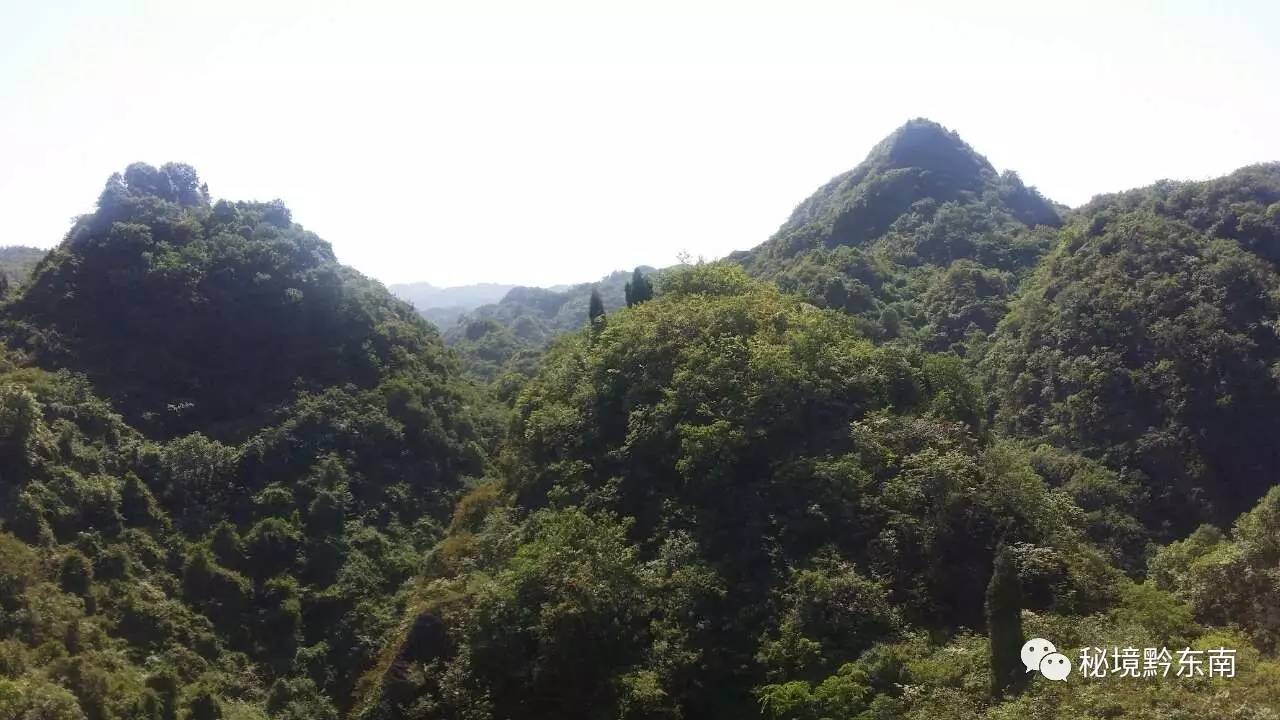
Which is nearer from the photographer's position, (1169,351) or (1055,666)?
(1055,666)

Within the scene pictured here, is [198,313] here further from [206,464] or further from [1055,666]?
[1055,666]

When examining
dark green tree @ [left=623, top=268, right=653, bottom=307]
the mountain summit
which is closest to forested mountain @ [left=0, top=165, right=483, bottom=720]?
the mountain summit

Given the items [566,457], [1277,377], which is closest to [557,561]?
[566,457]

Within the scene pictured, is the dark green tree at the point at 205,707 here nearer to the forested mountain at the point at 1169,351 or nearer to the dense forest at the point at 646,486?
the dense forest at the point at 646,486

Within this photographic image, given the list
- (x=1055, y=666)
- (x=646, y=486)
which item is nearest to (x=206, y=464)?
(x=646, y=486)

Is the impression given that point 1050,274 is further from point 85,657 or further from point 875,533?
point 85,657

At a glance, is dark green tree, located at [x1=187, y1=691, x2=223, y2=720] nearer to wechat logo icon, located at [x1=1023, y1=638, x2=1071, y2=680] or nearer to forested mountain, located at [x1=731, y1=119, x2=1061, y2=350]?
wechat logo icon, located at [x1=1023, y1=638, x2=1071, y2=680]

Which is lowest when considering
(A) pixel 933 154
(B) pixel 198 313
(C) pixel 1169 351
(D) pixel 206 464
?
(D) pixel 206 464
